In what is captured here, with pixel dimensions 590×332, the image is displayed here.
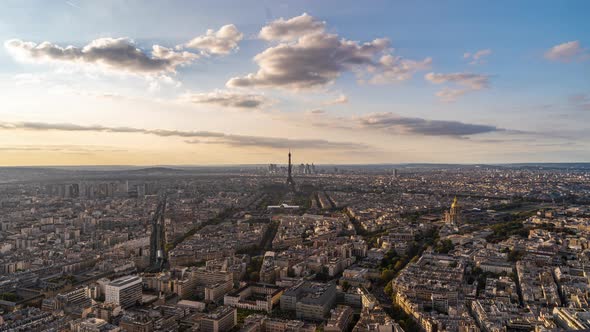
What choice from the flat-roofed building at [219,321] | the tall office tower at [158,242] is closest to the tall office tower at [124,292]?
the flat-roofed building at [219,321]

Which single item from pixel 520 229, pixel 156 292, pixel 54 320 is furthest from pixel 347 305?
pixel 520 229

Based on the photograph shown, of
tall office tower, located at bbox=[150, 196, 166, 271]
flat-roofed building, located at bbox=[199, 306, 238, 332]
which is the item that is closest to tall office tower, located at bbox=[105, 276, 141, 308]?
flat-roofed building, located at bbox=[199, 306, 238, 332]

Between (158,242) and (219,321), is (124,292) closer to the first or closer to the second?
(219,321)

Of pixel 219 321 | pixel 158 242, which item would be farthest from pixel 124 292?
pixel 158 242

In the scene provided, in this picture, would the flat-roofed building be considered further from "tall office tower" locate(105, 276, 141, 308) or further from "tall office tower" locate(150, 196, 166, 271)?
"tall office tower" locate(150, 196, 166, 271)

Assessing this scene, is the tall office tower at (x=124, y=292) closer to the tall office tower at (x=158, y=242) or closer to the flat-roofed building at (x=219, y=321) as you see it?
the flat-roofed building at (x=219, y=321)
